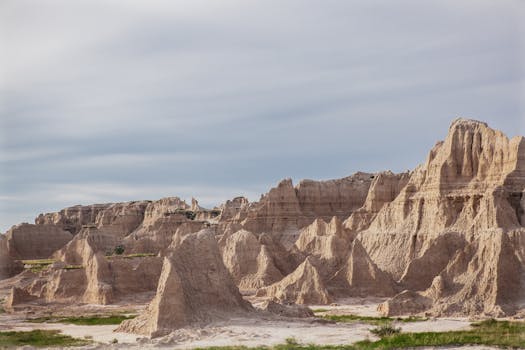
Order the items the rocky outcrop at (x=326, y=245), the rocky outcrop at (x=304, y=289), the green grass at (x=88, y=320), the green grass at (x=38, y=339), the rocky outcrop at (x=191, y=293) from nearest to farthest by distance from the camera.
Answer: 1. the green grass at (x=38, y=339)
2. the rocky outcrop at (x=191, y=293)
3. the green grass at (x=88, y=320)
4. the rocky outcrop at (x=304, y=289)
5. the rocky outcrop at (x=326, y=245)

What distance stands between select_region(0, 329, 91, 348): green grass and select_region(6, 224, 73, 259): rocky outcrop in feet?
258

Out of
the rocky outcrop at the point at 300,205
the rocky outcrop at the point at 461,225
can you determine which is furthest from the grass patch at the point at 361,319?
the rocky outcrop at the point at 300,205

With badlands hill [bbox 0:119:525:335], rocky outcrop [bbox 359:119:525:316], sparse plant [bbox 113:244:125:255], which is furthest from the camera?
sparse plant [bbox 113:244:125:255]

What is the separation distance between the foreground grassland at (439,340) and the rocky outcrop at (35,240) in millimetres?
93219

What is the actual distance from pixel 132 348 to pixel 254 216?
87395 millimetres

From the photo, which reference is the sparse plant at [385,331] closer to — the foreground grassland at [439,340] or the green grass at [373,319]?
the foreground grassland at [439,340]

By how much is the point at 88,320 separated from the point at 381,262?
3172cm


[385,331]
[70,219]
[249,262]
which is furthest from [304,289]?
[70,219]

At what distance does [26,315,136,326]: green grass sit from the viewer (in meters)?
54.3

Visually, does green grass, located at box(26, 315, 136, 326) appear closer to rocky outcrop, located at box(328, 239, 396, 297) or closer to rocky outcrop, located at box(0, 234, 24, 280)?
rocky outcrop, located at box(328, 239, 396, 297)

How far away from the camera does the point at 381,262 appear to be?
77125mm

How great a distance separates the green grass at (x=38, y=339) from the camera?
139 ft

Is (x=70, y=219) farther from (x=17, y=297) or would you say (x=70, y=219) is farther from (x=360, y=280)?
(x=360, y=280)

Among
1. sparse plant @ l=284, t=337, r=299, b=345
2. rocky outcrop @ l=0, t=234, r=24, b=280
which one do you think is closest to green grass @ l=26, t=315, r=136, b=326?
sparse plant @ l=284, t=337, r=299, b=345
